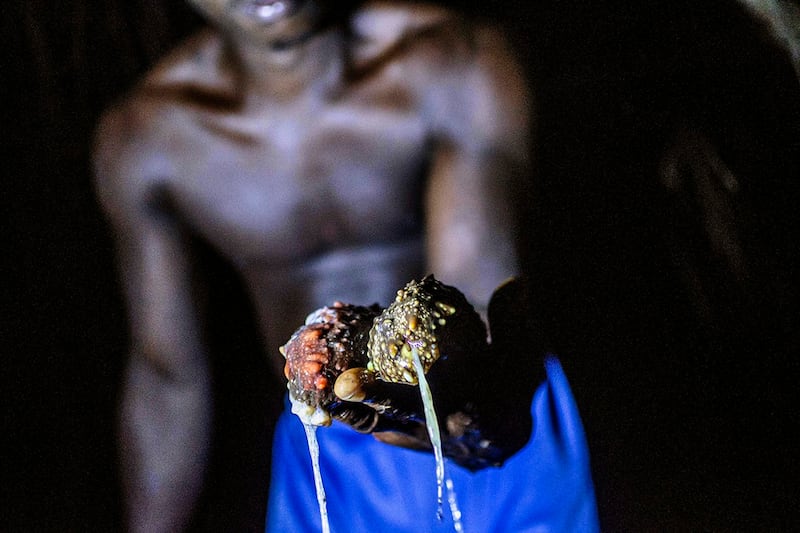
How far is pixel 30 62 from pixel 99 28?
2.9 inches

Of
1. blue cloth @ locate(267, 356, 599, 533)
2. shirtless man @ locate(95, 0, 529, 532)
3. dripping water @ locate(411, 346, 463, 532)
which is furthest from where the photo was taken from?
shirtless man @ locate(95, 0, 529, 532)

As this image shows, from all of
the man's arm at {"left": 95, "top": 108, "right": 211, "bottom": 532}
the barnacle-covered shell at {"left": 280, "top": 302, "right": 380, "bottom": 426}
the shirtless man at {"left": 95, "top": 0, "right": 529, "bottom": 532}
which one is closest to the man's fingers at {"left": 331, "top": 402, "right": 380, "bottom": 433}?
the barnacle-covered shell at {"left": 280, "top": 302, "right": 380, "bottom": 426}

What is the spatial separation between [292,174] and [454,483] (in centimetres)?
31

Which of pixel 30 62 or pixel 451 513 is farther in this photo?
pixel 30 62

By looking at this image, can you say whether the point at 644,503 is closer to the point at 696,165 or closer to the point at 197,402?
the point at 696,165

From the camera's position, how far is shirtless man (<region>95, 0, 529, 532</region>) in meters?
0.61

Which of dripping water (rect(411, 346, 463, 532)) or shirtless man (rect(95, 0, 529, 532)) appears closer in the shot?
dripping water (rect(411, 346, 463, 532))

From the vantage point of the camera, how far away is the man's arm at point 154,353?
0.68 metres

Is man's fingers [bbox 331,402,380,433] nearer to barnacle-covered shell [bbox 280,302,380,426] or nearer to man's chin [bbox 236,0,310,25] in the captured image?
barnacle-covered shell [bbox 280,302,380,426]

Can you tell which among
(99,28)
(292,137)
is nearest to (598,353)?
(292,137)

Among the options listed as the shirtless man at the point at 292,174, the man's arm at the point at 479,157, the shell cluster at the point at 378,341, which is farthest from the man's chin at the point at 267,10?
the shell cluster at the point at 378,341

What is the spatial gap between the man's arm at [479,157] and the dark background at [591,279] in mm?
36

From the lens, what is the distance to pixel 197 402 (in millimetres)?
720

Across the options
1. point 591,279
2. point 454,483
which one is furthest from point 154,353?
point 591,279
